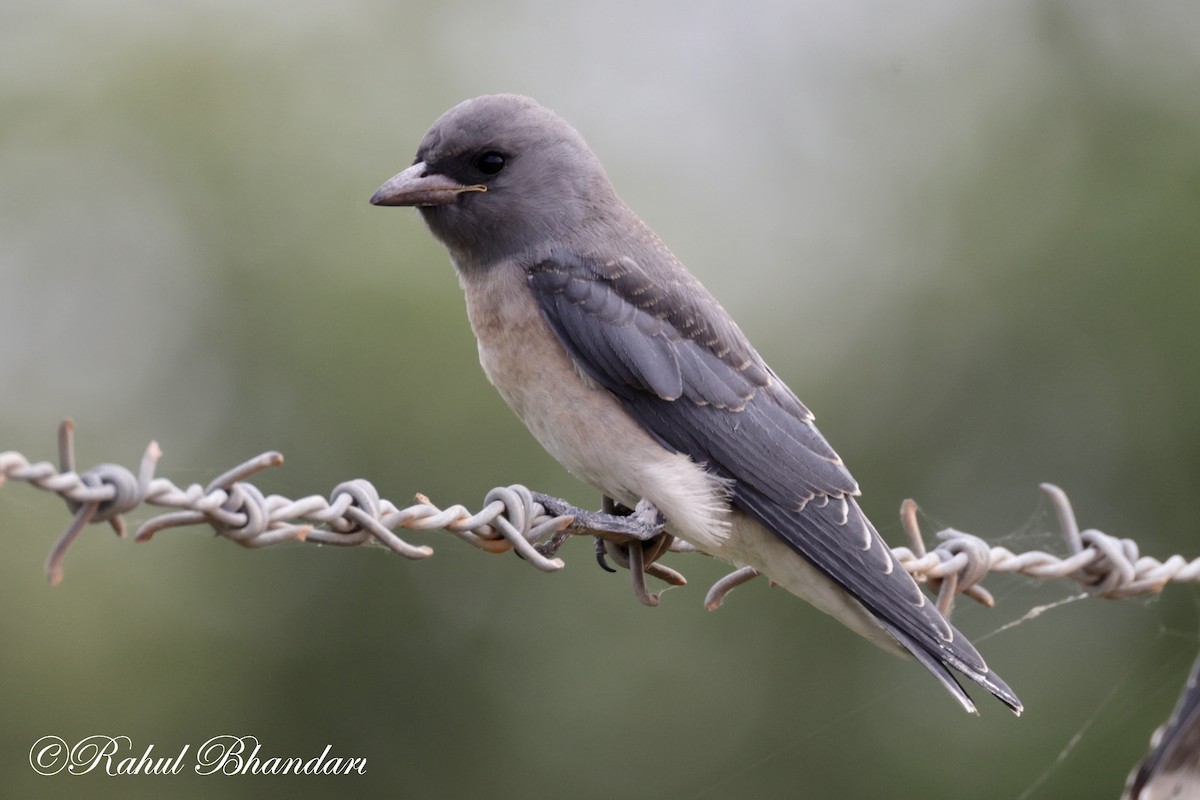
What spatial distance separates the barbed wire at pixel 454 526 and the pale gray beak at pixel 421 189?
1.12 meters

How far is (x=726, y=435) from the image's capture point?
3760mm

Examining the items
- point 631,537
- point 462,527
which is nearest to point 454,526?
point 462,527

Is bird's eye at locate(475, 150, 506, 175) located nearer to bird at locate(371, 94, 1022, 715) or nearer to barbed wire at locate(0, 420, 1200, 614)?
bird at locate(371, 94, 1022, 715)

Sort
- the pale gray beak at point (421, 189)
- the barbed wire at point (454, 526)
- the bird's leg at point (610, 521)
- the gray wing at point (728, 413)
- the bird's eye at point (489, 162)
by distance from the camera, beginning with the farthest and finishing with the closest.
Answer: the bird's eye at point (489, 162) → the pale gray beak at point (421, 189) → the gray wing at point (728, 413) → the bird's leg at point (610, 521) → the barbed wire at point (454, 526)

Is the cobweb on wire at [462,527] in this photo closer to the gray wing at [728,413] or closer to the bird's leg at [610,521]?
the bird's leg at [610,521]

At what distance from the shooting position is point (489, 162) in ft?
13.4

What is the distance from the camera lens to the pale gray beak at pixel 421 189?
395cm

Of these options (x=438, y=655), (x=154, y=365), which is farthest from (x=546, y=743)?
(x=154, y=365)

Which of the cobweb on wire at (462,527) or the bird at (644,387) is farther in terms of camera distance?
the bird at (644,387)

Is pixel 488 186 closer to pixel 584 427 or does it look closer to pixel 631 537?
pixel 584 427

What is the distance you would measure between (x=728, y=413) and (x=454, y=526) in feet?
4.17

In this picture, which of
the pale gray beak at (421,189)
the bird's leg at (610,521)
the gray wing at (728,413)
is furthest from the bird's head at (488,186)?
the bird's leg at (610,521)

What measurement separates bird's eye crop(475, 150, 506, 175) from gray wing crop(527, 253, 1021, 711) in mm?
363

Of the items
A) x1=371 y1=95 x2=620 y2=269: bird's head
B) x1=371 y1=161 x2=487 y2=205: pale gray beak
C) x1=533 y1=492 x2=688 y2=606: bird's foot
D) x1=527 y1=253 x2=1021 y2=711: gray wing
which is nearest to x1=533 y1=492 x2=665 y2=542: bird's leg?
x1=533 y1=492 x2=688 y2=606: bird's foot
